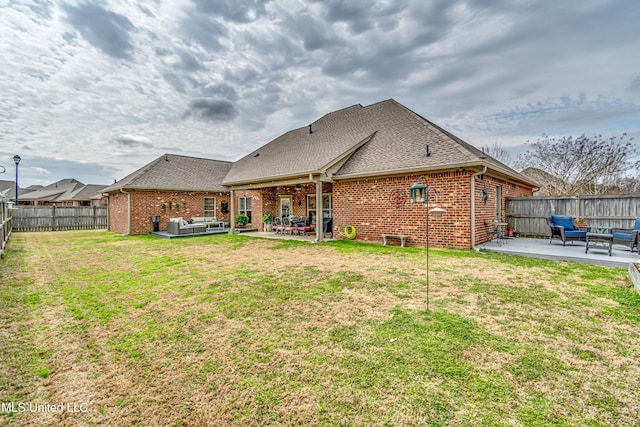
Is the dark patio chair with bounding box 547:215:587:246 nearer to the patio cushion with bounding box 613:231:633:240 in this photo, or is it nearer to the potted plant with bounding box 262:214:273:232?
the patio cushion with bounding box 613:231:633:240

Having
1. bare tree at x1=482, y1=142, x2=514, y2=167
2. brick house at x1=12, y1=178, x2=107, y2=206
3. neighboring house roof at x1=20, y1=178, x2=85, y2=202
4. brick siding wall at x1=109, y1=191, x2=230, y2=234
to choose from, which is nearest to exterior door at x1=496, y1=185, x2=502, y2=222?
brick siding wall at x1=109, y1=191, x2=230, y2=234

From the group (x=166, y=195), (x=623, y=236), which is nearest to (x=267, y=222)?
(x=166, y=195)

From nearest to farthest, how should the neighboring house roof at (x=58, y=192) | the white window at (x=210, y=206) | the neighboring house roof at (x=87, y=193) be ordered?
the white window at (x=210, y=206) < the neighboring house roof at (x=87, y=193) < the neighboring house roof at (x=58, y=192)

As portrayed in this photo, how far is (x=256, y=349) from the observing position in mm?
2939

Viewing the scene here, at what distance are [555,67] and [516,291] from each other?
11669 millimetres

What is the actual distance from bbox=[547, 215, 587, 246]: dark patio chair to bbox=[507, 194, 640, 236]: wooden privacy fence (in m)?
1.42

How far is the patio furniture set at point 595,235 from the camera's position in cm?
715

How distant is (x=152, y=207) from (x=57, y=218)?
9224mm

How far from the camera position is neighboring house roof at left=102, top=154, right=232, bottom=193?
52.5 feet

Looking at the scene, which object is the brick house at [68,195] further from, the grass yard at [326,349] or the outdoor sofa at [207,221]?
the grass yard at [326,349]

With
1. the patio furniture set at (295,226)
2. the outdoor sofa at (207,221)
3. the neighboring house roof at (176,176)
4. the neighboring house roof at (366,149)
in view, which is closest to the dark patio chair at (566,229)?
the neighboring house roof at (366,149)

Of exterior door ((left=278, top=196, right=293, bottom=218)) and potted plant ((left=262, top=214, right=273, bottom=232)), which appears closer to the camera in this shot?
potted plant ((left=262, top=214, right=273, bottom=232))

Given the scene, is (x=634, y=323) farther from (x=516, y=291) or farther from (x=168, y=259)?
(x=168, y=259)

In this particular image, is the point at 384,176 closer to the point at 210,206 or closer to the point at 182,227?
the point at 182,227
